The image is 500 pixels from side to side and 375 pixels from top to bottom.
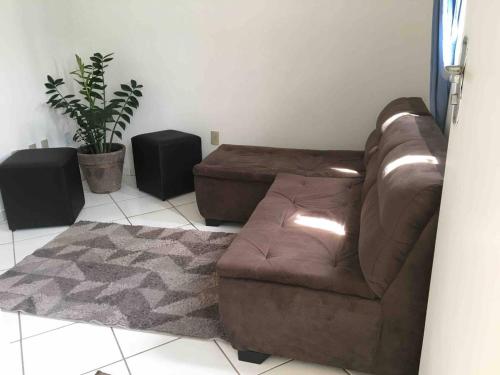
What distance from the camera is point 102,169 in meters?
3.47

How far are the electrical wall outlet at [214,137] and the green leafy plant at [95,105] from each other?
2.20 feet

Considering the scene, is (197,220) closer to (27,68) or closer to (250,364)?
(250,364)

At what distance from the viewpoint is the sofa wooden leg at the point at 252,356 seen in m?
1.70

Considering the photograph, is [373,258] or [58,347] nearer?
[373,258]

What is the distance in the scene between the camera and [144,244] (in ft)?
8.68

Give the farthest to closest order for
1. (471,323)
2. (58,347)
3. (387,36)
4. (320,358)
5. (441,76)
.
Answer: (387,36) → (441,76) → (58,347) → (320,358) → (471,323)

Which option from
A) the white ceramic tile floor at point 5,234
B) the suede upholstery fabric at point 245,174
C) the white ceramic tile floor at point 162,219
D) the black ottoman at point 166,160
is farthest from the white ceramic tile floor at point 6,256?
the suede upholstery fabric at point 245,174

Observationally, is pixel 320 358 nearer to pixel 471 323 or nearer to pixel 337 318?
pixel 337 318

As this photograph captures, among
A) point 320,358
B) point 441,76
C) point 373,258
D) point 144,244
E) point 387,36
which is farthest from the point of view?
point 387,36

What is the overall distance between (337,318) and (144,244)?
1.50m

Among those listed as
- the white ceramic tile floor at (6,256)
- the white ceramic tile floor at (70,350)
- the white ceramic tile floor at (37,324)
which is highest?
the white ceramic tile floor at (6,256)

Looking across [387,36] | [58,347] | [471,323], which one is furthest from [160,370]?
[387,36]

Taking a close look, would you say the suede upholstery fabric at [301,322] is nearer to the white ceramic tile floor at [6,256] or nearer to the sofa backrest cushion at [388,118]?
the sofa backrest cushion at [388,118]

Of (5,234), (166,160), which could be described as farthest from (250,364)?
(5,234)
